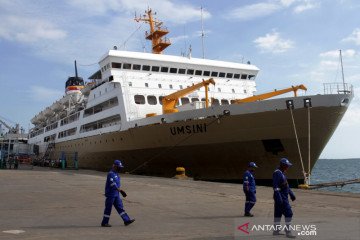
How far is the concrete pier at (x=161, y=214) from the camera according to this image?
5.73 metres

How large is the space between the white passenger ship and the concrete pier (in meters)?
4.49

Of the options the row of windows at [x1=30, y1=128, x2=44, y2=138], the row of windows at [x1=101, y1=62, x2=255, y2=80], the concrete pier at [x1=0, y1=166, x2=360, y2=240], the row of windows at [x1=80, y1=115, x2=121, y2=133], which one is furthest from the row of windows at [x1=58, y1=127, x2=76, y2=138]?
the concrete pier at [x1=0, y1=166, x2=360, y2=240]

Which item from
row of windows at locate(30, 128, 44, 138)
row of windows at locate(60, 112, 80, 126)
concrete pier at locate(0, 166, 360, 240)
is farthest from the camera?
row of windows at locate(30, 128, 44, 138)

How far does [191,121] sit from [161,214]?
33.3 feet

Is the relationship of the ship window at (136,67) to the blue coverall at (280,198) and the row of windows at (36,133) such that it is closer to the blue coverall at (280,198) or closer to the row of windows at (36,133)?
the blue coverall at (280,198)

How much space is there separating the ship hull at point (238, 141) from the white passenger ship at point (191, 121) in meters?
0.05

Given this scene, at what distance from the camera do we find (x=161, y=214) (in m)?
7.81

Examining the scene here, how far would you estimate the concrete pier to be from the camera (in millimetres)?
5730

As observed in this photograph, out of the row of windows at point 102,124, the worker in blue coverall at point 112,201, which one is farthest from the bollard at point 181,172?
the worker in blue coverall at point 112,201

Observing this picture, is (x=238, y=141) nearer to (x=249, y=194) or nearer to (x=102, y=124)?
(x=249, y=194)

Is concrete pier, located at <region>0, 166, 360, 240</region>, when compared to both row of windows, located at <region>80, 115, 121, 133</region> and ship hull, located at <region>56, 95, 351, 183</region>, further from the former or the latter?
row of windows, located at <region>80, 115, 121, 133</region>

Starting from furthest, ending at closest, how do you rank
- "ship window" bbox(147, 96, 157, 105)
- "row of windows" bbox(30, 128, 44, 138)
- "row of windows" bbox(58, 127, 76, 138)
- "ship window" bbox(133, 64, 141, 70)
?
"row of windows" bbox(30, 128, 44, 138) < "row of windows" bbox(58, 127, 76, 138) < "ship window" bbox(133, 64, 141, 70) < "ship window" bbox(147, 96, 157, 105)

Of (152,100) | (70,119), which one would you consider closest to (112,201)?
(152,100)

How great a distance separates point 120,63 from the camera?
23.3 meters
